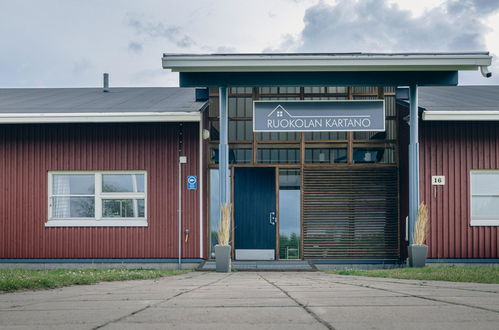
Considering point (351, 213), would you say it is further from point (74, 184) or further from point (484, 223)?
point (74, 184)

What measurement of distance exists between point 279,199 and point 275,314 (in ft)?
37.2

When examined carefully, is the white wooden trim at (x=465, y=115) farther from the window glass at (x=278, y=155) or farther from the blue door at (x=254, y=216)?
the blue door at (x=254, y=216)

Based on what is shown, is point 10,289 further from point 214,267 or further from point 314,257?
point 314,257

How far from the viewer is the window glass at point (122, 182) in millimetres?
15172

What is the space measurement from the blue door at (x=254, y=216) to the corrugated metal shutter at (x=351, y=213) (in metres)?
1.12

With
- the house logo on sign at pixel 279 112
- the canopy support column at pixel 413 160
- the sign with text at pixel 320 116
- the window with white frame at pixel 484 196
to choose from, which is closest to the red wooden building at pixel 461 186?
the window with white frame at pixel 484 196

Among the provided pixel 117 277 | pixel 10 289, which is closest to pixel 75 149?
pixel 117 277

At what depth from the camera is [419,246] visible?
1387 cm

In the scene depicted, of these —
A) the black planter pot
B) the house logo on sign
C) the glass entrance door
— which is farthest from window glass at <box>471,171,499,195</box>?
the black planter pot

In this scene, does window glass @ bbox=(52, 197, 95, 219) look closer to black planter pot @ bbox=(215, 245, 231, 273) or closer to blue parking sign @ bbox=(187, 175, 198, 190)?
blue parking sign @ bbox=(187, 175, 198, 190)

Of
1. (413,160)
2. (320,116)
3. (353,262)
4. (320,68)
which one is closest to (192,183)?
(320,116)

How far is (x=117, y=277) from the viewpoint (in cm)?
1009

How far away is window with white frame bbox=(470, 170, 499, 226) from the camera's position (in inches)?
597

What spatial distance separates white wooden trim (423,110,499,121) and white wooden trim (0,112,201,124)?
5104mm
